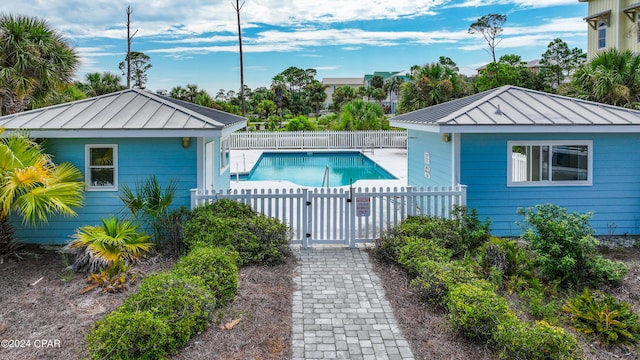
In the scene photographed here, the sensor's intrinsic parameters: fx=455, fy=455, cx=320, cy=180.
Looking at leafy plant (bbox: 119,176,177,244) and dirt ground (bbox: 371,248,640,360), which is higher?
leafy plant (bbox: 119,176,177,244)

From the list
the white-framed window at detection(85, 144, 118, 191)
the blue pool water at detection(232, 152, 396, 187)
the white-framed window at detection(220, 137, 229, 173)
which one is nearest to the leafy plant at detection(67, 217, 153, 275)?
the white-framed window at detection(85, 144, 118, 191)

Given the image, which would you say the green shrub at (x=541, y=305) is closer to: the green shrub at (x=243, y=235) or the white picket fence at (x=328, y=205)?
the white picket fence at (x=328, y=205)

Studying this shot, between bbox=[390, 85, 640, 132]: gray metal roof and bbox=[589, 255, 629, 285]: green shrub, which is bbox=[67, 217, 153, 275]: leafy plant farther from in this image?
bbox=[589, 255, 629, 285]: green shrub

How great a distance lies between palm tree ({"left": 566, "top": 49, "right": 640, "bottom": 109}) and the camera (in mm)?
13077

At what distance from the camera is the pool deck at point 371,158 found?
15641 millimetres

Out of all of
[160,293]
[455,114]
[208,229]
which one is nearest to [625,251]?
[455,114]

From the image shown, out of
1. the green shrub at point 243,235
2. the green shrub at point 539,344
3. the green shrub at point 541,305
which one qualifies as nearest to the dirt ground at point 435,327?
→ the green shrub at point 539,344

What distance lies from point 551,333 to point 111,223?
6267 millimetres

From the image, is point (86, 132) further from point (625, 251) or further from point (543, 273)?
point (625, 251)

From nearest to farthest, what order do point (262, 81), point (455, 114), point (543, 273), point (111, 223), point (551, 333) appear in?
point (551, 333)
point (543, 273)
point (111, 223)
point (455, 114)
point (262, 81)

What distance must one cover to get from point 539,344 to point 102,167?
791 cm

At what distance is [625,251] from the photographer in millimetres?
8180

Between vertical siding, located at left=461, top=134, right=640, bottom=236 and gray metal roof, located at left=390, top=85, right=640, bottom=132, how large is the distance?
40 centimetres

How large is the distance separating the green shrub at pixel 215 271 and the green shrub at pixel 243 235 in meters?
0.88
